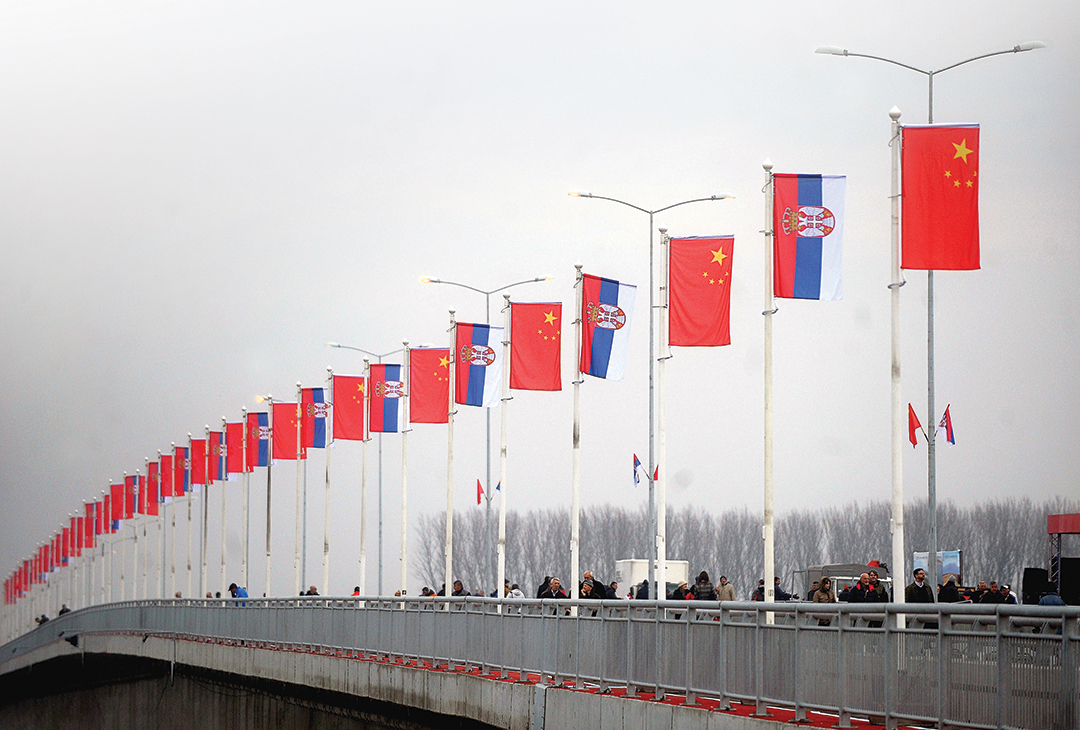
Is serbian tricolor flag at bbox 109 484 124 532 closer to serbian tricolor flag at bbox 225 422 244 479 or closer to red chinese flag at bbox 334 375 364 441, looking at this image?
serbian tricolor flag at bbox 225 422 244 479

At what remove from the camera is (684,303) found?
2900 centimetres

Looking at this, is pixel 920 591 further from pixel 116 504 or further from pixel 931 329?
pixel 116 504

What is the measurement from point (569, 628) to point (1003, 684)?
11017 mm

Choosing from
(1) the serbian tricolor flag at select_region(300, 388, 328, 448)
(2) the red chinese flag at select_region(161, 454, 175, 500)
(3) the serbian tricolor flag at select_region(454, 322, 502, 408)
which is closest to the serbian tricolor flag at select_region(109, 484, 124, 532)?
(2) the red chinese flag at select_region(161, 454, 175, 500)

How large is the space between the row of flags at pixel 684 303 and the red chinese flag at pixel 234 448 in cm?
869

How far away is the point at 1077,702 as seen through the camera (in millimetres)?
12703

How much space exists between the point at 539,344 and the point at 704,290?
688 centimetres

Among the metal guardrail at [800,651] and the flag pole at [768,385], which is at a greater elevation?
the flag pole at [768,385]

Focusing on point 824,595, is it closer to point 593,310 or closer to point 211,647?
point 593,310

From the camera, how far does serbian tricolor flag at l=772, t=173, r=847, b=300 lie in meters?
24.8

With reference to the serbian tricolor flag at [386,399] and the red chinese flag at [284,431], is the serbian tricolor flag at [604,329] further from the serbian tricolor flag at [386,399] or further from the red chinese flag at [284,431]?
the red chinese flag at [284,431]

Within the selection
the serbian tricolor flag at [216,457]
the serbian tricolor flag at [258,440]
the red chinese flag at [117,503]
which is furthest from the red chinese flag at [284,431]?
the red chinese flag at [117,503]

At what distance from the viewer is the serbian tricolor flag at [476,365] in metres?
39.5

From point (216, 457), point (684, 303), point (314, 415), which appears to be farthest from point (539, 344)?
point (216, 457)
